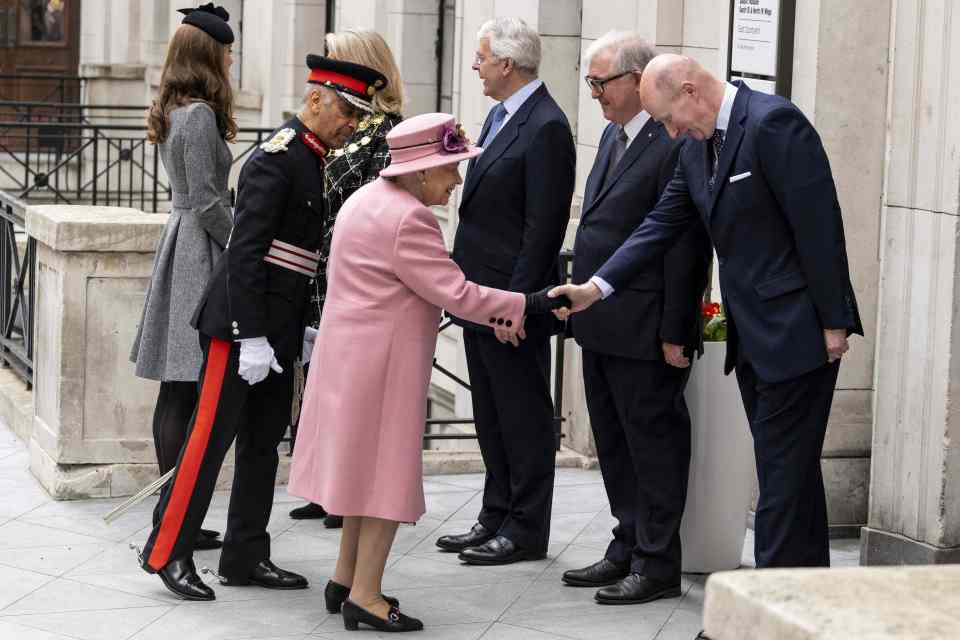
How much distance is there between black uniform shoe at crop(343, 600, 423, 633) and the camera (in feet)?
18.1

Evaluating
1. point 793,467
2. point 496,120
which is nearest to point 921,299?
point 793,467

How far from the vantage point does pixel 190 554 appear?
5930 millimetres

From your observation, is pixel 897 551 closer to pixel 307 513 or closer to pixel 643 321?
pixel 643 321

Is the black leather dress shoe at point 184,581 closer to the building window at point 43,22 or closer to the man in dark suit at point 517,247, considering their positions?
the man in dark suit at point 517,247

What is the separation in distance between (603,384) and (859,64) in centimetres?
180

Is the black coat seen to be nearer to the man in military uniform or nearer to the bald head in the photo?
the man in military uniform

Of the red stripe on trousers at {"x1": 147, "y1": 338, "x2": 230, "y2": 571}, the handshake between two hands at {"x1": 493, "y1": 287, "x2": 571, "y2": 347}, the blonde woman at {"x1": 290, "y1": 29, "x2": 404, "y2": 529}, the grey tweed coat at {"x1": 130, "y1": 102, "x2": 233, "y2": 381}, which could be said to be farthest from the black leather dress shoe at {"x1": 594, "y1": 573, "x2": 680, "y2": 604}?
the grey tweed coat at {"x1": 130, "y1": 102, "x2": 233, "y2": 381}

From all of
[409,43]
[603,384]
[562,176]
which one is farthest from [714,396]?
[409,43]

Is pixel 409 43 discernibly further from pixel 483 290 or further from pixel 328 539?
pixel 483 290

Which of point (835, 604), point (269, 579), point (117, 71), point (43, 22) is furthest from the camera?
point (43, 22)

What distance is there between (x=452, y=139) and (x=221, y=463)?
147 centimetres

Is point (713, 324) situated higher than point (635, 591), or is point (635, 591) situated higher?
point (713, 324)

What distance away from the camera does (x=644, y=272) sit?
5.88m

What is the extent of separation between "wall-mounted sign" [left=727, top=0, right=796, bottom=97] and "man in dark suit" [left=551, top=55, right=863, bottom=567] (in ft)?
5.73
